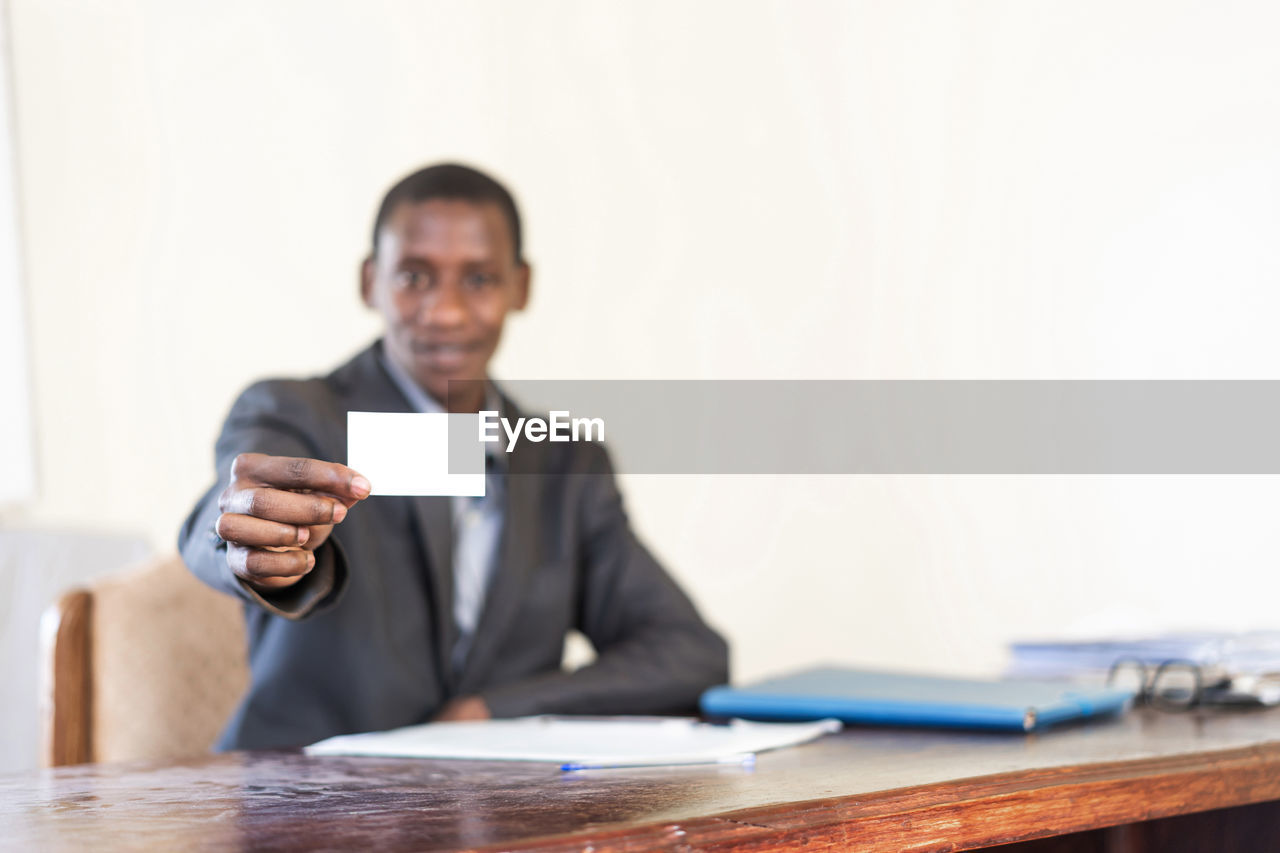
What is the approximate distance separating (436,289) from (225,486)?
0.84 ft

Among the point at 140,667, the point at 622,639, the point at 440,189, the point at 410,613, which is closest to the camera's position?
the point at 440,189

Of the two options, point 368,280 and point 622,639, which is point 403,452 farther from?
point 622,639

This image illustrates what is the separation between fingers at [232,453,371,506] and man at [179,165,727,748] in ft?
0.23

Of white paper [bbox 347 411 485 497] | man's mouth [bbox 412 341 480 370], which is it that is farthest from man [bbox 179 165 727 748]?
white paper [bbox 347 411 485 497]

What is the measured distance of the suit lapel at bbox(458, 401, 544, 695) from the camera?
112 centimetres

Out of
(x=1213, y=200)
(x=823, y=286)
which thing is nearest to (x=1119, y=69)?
(x=1213, y=200)

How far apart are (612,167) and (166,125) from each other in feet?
2.83

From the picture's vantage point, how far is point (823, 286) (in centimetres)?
243

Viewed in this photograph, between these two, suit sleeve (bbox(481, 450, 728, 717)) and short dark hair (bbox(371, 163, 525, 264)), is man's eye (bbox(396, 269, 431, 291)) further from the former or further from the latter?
suit sleeve (bbox(481, 450, 728, 717))

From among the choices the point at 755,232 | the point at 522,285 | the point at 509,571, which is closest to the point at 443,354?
the point at 522,285

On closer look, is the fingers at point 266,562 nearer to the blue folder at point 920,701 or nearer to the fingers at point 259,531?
the fingers at point 259,531

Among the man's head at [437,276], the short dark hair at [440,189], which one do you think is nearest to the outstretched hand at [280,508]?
the man's head at [437,276]

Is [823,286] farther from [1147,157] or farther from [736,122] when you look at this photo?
[1147,157]

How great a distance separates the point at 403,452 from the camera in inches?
23.7
